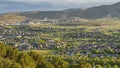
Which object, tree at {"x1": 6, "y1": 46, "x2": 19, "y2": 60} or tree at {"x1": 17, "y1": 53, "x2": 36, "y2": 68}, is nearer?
tree at {"x1": 17, "y1": 53, "x2": 36, "y2": 68}

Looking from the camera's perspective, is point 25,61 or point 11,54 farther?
point 11,54

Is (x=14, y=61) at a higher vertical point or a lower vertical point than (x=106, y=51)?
higher

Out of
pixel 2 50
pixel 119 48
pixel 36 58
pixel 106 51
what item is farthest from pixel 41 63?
pixel 119 48

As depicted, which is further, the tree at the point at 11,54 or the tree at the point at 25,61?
the tree at the point at 11,54

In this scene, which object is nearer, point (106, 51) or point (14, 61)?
point (14, 61)

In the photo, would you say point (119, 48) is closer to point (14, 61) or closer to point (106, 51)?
point (106, 51)

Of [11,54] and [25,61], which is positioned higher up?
[11,54]

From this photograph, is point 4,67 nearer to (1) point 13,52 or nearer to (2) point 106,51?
(1) point 13,52

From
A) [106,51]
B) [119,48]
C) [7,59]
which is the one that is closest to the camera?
[7,59]

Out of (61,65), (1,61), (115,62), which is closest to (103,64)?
(115,62)

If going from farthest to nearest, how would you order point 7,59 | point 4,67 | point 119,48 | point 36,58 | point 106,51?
1. point 119,48
2. point 106,51
3. point 36,58
4. point 7,59
5. point 4,67
